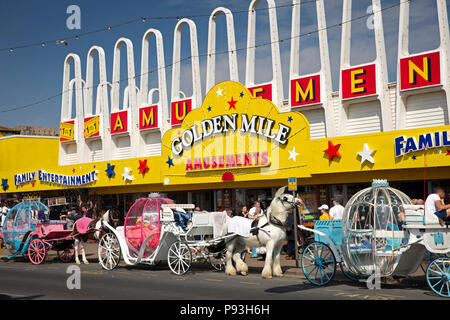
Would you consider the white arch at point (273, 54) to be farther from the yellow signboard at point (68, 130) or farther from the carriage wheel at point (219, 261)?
the yellow signboard at point (68, 130)

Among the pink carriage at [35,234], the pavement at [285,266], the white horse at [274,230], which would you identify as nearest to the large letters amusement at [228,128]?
the pavement at [285,266]

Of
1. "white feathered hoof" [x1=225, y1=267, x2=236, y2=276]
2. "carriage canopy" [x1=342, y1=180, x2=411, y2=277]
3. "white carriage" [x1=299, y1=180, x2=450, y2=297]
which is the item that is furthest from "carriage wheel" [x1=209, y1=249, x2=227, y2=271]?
"carriage canopy" [x1=342, y1=180, x2=411, y2=277]

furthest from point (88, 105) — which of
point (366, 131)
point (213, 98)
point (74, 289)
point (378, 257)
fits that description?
point (378, 257)

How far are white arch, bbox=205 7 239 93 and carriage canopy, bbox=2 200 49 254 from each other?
911 cm

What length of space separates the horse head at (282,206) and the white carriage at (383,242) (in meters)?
1.06

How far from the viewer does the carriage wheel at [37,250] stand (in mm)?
19362

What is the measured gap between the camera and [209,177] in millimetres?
23438

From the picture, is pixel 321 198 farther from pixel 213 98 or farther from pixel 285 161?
pixel 213 98

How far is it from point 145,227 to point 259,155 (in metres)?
6.81

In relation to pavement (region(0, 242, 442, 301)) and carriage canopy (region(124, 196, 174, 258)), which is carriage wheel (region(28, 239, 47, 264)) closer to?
pavement (region(0, 242, 442, 301))

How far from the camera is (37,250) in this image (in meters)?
19.4

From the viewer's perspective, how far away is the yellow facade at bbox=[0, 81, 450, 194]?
18062 millimetres

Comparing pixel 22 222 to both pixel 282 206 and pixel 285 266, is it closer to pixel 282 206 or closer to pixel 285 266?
pixel 285 266
